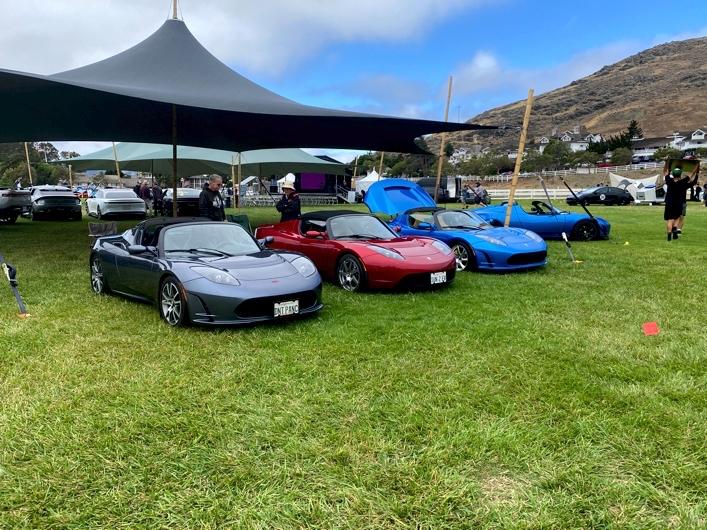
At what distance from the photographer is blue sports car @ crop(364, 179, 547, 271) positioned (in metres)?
8.73

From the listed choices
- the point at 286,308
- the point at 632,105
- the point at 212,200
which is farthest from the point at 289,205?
the point at 632,105

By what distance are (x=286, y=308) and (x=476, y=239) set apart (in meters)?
4.59

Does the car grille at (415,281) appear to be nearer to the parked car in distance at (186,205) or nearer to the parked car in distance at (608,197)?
the parked car in distance at (186,205)

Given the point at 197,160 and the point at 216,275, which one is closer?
the point at 216,275

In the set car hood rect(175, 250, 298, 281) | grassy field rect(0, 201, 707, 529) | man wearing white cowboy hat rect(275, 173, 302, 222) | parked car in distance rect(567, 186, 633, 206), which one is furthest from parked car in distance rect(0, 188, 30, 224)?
parked car in distance rect(567, 186, 633, 206)

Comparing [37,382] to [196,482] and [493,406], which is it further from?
[493,406]

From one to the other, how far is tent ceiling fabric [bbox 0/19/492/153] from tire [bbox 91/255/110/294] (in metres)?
3.39

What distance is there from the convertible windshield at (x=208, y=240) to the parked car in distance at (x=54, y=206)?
16108 mm

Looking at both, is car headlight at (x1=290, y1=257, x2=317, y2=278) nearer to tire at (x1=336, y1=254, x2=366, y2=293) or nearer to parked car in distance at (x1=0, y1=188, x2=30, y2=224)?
tire at (x1=336, y1=254, x2=366, y2=293)

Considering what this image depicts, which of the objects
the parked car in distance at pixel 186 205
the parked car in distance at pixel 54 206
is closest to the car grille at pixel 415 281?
the parked car in distance at pixel 186 205

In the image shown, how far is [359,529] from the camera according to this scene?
2340mm

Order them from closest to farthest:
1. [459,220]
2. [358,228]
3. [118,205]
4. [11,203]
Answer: [358,228] → [459,220] → [11,203] → [118,205]

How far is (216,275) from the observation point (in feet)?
17.7

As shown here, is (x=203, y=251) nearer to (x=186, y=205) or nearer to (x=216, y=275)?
(x=216, y=275)
